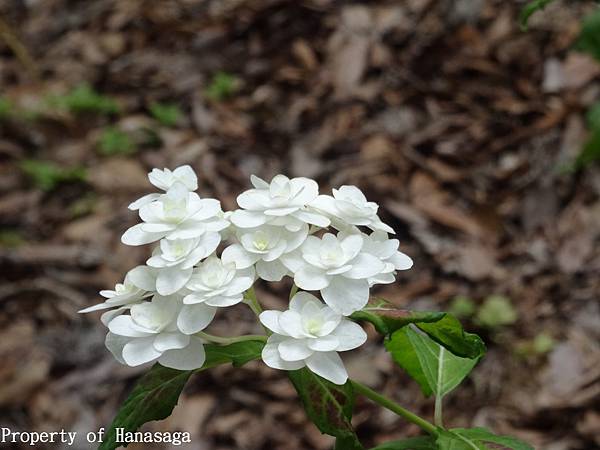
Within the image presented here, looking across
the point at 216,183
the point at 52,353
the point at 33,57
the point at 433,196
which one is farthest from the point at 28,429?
the point at 33,57

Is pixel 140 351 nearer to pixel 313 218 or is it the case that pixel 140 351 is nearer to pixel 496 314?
pixel 313 218

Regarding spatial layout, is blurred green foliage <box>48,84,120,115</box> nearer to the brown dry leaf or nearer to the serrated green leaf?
the brown dry leaf

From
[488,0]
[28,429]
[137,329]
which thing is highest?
[137,329]


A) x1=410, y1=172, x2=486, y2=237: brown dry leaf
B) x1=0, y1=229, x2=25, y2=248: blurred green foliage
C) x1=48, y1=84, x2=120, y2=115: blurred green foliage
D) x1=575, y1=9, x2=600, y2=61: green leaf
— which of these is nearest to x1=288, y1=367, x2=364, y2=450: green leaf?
x1=575, y1=9, x2=600, y2=61: green leaf

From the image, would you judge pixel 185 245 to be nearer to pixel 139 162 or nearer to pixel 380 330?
pixel 380 330

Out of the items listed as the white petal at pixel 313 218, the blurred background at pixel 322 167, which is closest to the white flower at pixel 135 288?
the white petal at pixel 313 218
